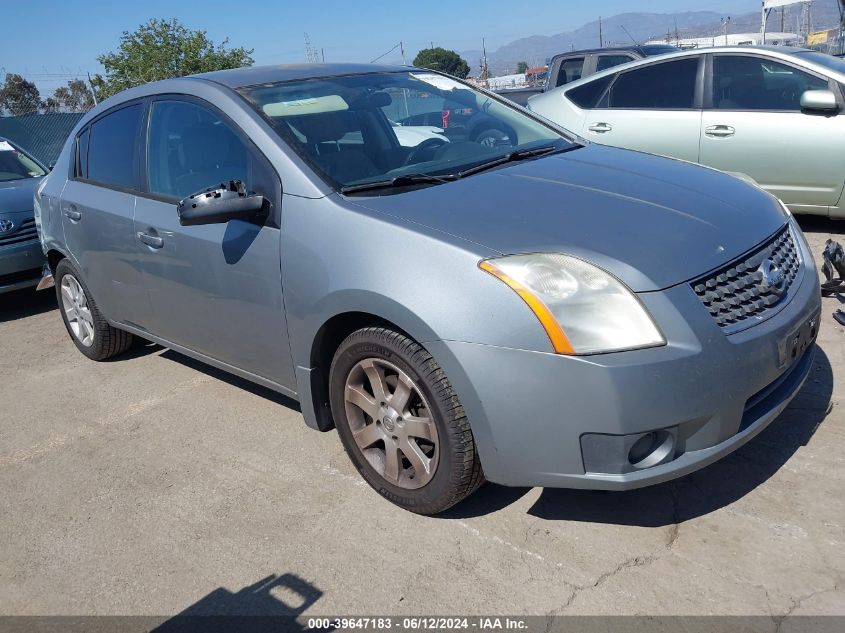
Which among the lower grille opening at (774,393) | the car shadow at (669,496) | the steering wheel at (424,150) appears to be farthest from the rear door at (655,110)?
the lower grille opening at (774,393)

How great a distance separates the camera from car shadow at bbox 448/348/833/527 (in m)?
2.92

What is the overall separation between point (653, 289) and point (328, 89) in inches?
81.2

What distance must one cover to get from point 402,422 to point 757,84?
5.05 metres

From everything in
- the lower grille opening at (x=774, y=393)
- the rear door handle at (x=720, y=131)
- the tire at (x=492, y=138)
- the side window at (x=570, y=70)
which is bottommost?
the lower grille opening at (x=774, y=393)

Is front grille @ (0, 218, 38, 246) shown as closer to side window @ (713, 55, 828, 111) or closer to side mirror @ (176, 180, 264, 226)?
side mirror @ (176, 180, 264, 226)

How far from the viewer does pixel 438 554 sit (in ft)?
9.23

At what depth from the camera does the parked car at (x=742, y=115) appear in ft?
19.5

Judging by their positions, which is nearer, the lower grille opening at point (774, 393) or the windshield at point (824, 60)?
the lower grille opening at point (774, 393)

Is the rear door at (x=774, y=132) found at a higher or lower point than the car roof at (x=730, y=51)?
lower

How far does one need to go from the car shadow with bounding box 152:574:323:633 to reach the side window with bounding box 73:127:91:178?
3014 millimetres

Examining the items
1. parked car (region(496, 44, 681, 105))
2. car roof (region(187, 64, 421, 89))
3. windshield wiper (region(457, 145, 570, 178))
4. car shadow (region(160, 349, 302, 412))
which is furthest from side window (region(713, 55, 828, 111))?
car shadow (region(160, 349, 302, 412))

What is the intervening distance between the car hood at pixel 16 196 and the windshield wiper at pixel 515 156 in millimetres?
4890

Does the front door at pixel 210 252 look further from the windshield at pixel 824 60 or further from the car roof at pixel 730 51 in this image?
the windshield at pixel 824 60

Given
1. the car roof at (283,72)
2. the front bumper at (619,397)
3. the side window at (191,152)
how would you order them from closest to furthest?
the front bumper at (619,397) < the side window at (191,152) < the car roof at (283,72)
